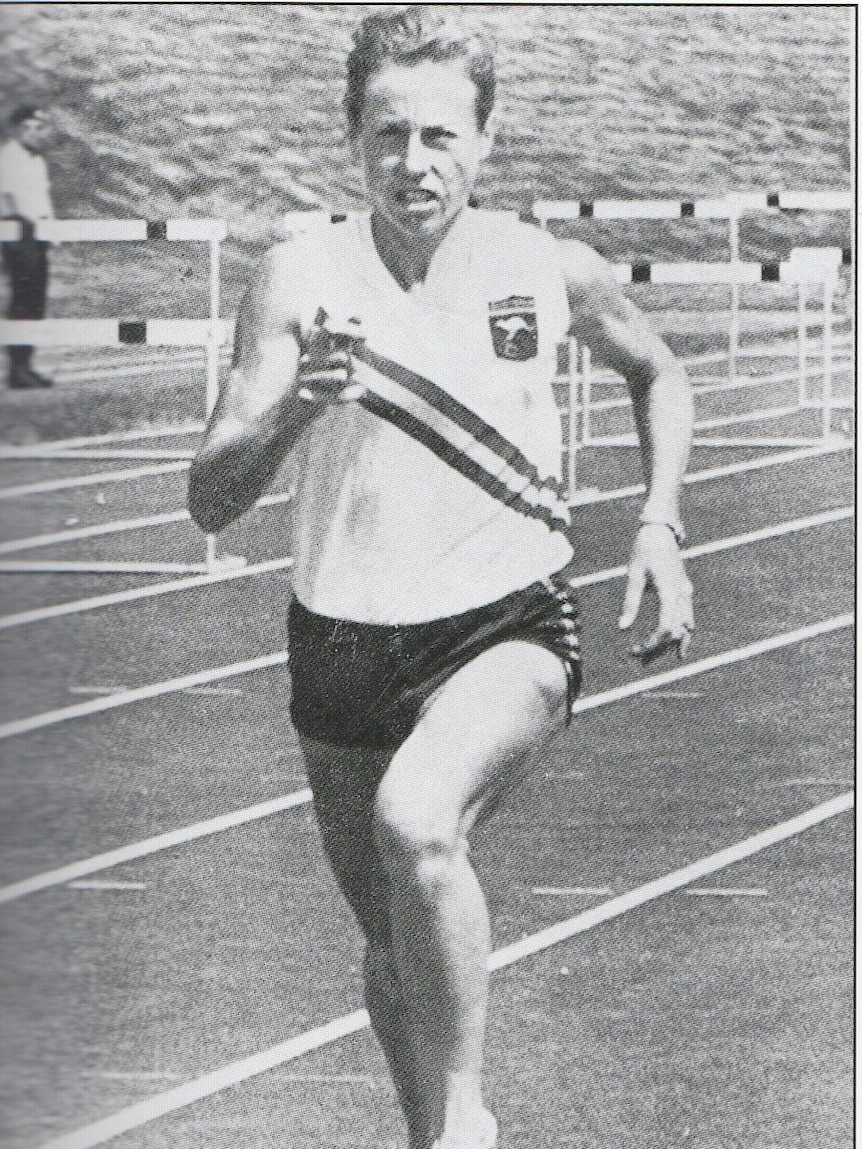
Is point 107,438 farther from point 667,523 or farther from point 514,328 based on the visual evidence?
point 667,523

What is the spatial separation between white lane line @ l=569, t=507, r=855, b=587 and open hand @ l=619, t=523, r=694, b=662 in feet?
1.38

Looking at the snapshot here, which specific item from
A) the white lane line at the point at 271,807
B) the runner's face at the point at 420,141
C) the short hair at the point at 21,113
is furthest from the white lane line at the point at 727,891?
the short hair at the point at 21,113

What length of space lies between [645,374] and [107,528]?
3.36 feet

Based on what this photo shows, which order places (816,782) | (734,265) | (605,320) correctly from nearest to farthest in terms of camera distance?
(605,320), (816,782), (734,265)

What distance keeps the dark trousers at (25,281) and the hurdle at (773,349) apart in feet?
3.12

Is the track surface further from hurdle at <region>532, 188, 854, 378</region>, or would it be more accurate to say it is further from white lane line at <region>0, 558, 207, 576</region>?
hurdle at <region>532, 188, 854, 378</region>

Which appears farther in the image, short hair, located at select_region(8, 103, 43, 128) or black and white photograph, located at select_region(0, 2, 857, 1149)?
short hair, located at select_region(8, 103, 43, 128)

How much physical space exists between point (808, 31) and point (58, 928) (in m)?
2.04

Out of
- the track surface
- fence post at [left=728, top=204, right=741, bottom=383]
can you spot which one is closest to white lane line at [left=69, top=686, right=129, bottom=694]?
the track surface

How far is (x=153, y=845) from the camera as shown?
10.9ft

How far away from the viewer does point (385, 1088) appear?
3.21 meters

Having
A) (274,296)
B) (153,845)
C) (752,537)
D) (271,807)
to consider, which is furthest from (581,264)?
(153,845)

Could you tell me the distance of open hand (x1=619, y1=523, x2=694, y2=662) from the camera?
2746 millimetres

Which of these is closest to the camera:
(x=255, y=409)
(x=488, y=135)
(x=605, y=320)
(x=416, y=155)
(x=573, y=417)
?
(x=255, y=409)
